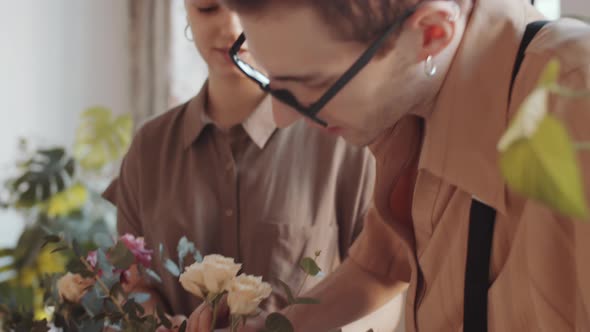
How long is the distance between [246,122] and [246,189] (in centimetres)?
12

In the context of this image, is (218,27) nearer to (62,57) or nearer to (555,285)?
(555,285)

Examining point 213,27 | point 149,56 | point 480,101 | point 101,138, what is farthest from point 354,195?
point 149,56

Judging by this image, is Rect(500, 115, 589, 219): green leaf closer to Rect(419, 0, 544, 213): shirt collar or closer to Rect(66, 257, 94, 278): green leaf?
Rect(419, 0, 544, 213): shirt collar

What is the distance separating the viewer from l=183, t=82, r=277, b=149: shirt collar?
150 cm

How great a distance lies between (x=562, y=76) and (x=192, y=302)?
2.97 feet

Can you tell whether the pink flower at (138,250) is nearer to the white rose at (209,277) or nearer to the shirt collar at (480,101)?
the white rose at (209,277)

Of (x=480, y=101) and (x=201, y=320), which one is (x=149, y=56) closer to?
(x=201, y=320)

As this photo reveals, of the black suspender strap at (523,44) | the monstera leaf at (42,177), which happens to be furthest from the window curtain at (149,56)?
the black suspender strap at (523,44)

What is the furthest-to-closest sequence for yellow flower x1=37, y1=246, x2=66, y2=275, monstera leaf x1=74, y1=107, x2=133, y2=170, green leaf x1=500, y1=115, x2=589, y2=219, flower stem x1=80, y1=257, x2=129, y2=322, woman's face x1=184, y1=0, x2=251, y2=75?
yellow flower x1=37, y1=246, x2=66, y2=275
monstera leaf x1=74, y1=107, x2=133, y2=170
woman's face x1=184, y1=0, x2=251, y2=75
flower stem x1=80, y1=257, x2=129, y2=322
green leaf x1=500, y1=115, x2=589, y2=219

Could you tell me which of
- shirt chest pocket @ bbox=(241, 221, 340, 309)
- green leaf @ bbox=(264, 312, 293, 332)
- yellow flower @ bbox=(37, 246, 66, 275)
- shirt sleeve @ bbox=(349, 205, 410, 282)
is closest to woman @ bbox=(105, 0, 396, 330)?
shirt chest pocket @ bbox=(241, 221, 340, 309)

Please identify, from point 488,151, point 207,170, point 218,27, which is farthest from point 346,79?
point 207,170

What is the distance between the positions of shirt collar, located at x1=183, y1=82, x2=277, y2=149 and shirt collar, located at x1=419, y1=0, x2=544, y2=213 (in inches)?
22.8

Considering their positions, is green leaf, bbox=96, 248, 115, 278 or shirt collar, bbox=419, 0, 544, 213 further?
green leaf, bbox=96, 248, 115, 278

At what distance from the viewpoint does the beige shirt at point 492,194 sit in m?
0.80
